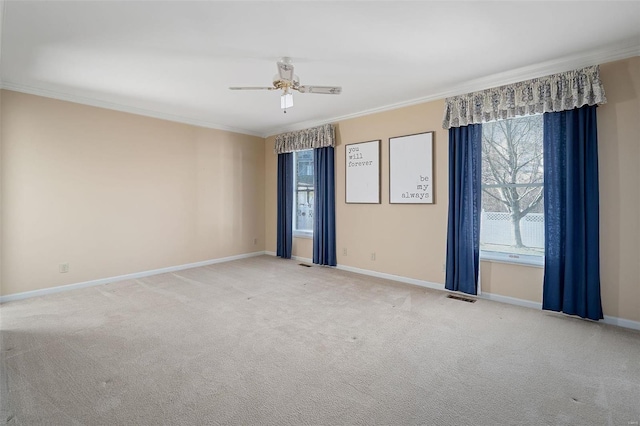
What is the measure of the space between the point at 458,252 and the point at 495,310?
0.76m

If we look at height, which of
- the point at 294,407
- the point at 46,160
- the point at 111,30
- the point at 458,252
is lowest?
the point at 294,407

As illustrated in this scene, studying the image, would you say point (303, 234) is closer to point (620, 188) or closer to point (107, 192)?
point (107, 192)

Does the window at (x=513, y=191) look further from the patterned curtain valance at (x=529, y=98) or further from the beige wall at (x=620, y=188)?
the beige wall at (x=620, y=188)

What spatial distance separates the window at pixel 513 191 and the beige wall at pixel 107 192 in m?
4.28

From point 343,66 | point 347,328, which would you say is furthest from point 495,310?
point 343,66

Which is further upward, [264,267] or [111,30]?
[111,30]

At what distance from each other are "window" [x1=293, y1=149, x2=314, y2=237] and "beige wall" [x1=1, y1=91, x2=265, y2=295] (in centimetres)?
106

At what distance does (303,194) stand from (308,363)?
160 inches

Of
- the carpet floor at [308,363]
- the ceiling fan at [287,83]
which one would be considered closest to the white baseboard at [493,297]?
the carpet floor at [308,363]

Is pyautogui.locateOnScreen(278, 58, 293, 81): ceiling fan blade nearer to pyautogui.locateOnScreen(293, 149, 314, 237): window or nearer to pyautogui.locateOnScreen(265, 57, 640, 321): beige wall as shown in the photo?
pyautogui.locateOnScreen(265, 57, 640, 321): beige wall

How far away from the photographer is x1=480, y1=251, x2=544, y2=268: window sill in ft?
10.9

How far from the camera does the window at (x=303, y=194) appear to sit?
586 centimetres

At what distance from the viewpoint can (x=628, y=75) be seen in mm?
2781

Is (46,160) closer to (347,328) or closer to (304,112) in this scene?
(304,112)
